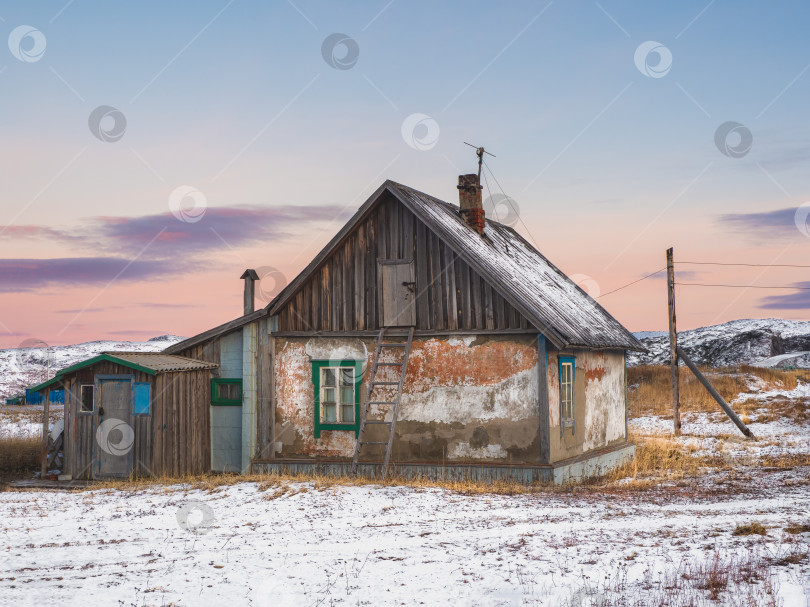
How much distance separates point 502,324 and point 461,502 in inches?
169

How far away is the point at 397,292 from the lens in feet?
58.1

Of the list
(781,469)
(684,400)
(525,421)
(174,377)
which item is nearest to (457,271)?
(525,421)

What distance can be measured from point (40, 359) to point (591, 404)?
59219mm

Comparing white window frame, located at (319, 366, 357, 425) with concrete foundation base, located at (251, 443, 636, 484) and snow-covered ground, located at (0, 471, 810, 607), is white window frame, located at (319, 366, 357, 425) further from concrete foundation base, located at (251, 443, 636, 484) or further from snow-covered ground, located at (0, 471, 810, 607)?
snow-covered ground, located at (0, 471, 810, 607)

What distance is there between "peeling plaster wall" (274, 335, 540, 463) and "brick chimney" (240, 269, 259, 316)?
86.2 inches

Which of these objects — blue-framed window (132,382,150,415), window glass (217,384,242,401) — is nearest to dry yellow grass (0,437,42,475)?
blue-framed window (132,382,150,415)

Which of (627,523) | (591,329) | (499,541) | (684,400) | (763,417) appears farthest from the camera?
(684,400)

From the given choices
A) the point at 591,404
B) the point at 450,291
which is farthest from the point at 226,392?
the point at 591,404

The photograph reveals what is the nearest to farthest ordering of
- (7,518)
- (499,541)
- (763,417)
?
(499,541), (7,518), (763,417)

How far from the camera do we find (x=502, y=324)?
16719 millimetres

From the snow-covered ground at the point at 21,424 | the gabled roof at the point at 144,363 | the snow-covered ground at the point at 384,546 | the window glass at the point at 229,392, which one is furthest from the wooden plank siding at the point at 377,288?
the snow-covered ground at the point at 21,424

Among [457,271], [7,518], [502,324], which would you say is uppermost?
[457,271]

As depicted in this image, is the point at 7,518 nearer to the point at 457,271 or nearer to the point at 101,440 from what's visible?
the point at 101,440

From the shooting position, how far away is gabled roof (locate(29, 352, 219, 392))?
57.4 feet
